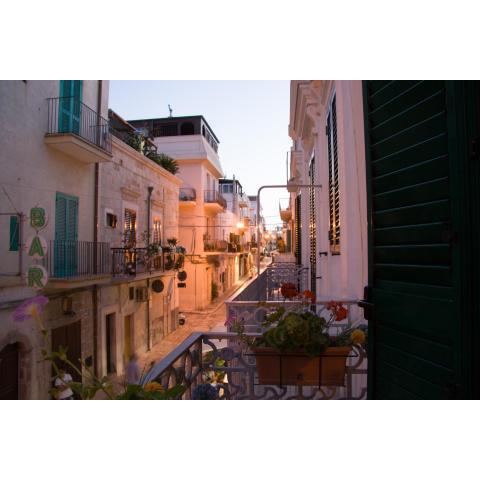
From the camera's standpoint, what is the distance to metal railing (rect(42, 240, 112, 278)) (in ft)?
23.3

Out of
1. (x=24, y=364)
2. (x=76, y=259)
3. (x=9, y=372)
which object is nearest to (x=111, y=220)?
(x=76, y=259)

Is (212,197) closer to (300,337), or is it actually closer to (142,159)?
(142,159)

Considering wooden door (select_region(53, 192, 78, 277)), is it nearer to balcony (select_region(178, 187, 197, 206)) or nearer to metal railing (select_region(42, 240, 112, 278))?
metal railing (select_region(42, 240, 112, 278))

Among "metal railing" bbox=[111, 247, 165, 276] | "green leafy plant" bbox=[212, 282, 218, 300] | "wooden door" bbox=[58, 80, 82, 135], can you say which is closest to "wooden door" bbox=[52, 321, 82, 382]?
"metal railing" bbox=[111, 247, 165, 276]

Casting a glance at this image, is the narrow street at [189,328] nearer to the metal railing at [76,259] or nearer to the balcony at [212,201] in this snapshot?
the metal railing at [76,259]

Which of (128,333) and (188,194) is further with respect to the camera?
(188,194)

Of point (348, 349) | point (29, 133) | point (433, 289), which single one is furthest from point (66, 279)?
point (433, 289)

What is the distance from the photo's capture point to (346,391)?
233cm

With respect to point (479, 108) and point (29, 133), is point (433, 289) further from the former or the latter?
point (29, 133)

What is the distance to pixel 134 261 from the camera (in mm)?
9930

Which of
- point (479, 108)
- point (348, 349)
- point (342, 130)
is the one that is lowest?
point (348, 349)

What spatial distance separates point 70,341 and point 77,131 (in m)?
4.24

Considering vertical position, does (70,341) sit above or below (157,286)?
below
